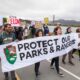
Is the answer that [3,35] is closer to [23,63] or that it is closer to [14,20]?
[23,63]

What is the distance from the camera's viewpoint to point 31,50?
7559 millimetres

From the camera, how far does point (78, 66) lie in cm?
953

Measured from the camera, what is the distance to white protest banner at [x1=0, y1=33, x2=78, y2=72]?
22.6ft

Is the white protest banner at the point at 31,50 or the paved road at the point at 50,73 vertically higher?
the white protest banner at the point at 31,50

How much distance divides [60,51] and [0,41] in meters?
2.56

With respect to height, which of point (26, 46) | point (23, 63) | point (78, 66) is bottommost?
point (78, 66)

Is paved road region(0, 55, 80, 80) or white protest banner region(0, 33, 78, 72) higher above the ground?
white protest banner region(0, 33, 78, 72)

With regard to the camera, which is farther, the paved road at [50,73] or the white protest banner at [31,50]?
the paved road at [50,73]

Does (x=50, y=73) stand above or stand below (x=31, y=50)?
below

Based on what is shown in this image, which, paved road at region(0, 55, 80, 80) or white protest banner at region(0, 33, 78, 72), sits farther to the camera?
paved road at region(0, 55, 80, 80)

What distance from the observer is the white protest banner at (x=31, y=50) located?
6891 mm

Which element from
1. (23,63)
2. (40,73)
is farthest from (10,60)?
(40,73)

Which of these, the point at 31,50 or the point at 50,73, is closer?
the point at 31,50

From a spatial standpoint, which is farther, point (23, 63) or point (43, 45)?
point (43, 45)
